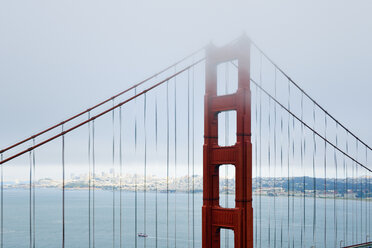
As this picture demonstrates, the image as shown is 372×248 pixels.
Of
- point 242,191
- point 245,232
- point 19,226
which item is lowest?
point 19,226

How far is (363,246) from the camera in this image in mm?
26656

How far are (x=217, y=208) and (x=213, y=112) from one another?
3.58 metres

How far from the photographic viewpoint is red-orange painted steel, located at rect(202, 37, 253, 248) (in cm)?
1488

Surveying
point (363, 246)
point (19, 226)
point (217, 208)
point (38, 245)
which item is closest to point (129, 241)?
point (38, 245)

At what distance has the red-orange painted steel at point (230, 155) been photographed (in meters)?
14.9

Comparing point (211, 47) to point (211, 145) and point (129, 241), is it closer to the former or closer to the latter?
point (211, 145)

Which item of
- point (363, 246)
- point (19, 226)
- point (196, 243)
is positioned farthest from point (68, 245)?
point (363, 246)

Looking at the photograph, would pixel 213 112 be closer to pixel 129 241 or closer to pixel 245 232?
pixel 245 232

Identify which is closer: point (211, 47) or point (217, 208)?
point (217, 208)

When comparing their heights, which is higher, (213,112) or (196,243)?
(213,112)

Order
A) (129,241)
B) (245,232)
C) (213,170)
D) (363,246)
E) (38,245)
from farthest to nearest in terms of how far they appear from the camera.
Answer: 1. (129,241)
2. (38,245)
3. (363,246)
4. (213,170)
5. (245,232)

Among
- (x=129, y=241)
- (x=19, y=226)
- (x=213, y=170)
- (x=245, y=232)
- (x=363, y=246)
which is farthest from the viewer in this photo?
(x=19, y=226)

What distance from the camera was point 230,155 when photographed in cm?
1538

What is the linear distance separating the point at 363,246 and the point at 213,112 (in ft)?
54.8
